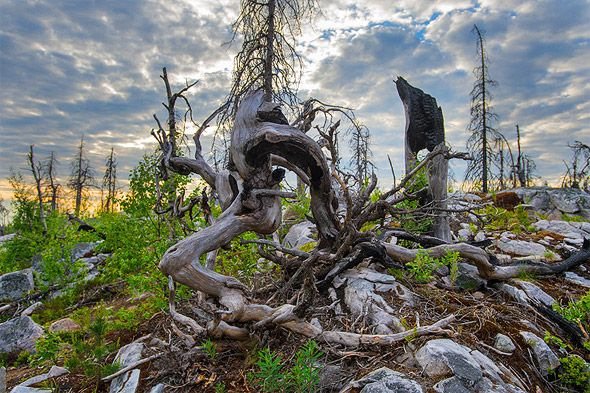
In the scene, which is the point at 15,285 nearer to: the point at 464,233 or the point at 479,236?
the point at 464,233

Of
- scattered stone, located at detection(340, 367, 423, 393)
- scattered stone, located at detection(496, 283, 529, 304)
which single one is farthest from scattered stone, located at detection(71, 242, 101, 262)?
scattered stone, located at detection(496, 283, 529, 304)

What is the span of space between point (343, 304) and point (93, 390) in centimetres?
294

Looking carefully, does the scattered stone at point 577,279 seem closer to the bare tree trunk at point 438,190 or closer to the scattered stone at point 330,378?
the bare tree trunk at point 438,190

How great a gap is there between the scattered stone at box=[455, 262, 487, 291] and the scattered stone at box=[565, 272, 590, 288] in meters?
1.80

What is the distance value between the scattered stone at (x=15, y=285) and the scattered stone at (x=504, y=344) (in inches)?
465

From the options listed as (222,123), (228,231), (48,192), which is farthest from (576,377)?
(48,192)

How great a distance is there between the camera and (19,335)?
6418 mm

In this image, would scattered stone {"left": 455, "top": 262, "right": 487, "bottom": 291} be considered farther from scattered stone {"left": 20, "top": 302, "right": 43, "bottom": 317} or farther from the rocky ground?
scattered stone {"left": 20, "top": 302, "right": 43, "bottom": 317}

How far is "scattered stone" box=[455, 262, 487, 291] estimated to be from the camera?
187 inches

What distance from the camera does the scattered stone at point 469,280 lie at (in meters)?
4.75

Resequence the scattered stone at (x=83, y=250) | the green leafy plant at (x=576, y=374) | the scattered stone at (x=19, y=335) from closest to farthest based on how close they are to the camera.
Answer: the green leafy plant at (x=576, y=374)
the scattered stone at (x=19, y=335)
the scattered stone at (x=83, y=250)

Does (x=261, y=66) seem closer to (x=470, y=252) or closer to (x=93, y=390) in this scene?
(x=470, y=252)

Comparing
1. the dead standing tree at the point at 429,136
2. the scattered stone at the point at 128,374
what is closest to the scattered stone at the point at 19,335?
the scattered stone at the point at 128,374

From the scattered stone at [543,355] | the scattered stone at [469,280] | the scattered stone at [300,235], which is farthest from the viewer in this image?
the scattered stone at [300,235]
